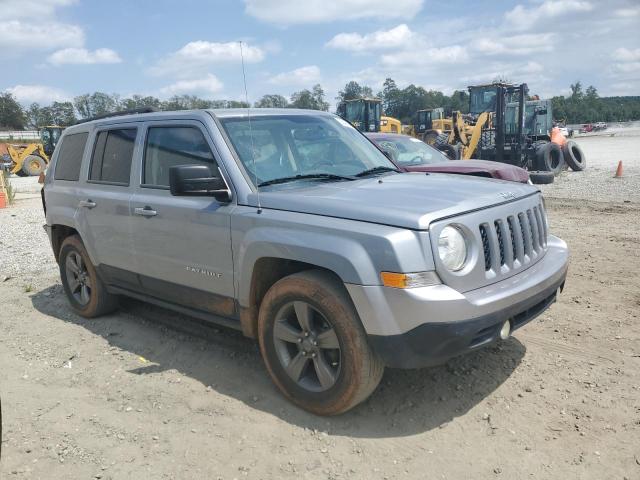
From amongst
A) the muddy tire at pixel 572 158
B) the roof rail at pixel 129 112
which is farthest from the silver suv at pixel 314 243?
the muddy tire at pixel 572 158

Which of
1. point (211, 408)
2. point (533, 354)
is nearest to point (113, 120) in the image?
point (211, 408)

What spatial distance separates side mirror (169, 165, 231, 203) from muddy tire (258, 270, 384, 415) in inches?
30.3

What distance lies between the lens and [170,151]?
4.17 m

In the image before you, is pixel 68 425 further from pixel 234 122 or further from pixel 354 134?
pixel 354 134

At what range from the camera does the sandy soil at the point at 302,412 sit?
2.93m

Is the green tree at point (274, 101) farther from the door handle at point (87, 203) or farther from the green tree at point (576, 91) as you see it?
the green tree at point (576, 91)

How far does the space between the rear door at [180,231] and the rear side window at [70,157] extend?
1241 millimetres

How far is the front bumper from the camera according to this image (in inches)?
112

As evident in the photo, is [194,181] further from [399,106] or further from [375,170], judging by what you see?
[399,106]

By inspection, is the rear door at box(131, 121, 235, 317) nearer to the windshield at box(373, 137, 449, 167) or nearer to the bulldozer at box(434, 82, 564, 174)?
the windshield at box(373, 137, 449, 167)

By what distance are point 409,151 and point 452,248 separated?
6.63 m

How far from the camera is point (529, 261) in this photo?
3.49 metres

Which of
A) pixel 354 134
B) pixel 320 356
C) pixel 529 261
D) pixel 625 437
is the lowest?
pixel 625 437

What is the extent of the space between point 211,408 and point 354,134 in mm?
2585
